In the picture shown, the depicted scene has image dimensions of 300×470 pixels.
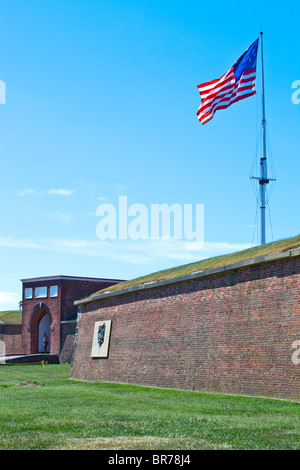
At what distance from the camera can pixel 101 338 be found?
25781mm

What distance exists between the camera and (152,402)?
14766 millimetres

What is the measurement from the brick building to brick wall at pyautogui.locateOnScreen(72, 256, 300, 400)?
1849cm

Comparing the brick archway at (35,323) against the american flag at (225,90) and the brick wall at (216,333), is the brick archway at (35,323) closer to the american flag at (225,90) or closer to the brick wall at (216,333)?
the brick wall at (216,333)

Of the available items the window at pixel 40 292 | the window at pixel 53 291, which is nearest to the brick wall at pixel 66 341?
the window at pixel 53 291

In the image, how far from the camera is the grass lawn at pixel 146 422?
25.9 ft

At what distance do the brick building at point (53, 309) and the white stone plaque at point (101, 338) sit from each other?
15.2 metres

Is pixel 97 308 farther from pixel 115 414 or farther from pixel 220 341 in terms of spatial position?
pixel 115 414

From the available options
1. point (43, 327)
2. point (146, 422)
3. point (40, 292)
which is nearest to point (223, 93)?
point (146, 422)

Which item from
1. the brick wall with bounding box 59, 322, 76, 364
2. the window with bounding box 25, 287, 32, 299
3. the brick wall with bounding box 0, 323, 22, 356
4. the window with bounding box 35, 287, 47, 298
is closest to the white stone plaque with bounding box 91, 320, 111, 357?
the brick wall with bounding box 59, 322, 76, 364

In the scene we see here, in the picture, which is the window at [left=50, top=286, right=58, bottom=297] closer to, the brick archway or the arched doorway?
the brick archway

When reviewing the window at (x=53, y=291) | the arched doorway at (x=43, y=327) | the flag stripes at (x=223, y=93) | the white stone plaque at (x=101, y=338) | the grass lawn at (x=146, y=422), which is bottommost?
the grass lawn at (x=146, y=422)

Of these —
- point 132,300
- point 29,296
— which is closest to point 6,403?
point 132,300
